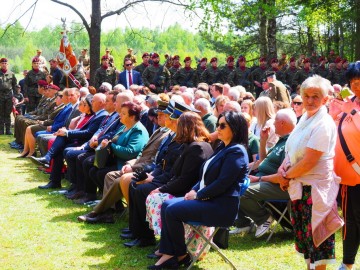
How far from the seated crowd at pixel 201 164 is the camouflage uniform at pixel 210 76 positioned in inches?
353

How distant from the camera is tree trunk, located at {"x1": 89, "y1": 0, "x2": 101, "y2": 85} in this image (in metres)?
15.6

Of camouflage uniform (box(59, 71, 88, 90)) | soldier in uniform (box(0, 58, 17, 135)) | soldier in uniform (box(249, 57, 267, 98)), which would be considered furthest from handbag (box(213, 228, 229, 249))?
soldier in uniform (box(249, 57, 267, 98))

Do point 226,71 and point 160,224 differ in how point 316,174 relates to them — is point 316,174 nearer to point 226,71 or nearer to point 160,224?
point 160,224

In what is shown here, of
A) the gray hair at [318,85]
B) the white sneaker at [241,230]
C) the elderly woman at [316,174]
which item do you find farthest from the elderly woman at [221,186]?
the white sneaker at [241,230]

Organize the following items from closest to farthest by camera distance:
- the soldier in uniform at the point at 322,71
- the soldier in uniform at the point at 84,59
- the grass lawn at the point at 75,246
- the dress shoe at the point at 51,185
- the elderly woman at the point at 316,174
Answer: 1. the elderly woman at the point at 316,174
2. the grass lawn at the point at 75,246
3. the dress shoe at the point at 51,185
4. the soldier in uniform at the point at 322,71
5. the soldier in uniform at the point at 84,59

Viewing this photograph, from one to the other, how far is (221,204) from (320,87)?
4.01ft

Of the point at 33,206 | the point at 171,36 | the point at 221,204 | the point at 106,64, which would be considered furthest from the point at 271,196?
the point at 171,36

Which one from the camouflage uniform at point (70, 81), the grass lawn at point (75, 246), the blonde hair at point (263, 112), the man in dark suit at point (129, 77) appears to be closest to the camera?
the grass lawn at point (75, 246)

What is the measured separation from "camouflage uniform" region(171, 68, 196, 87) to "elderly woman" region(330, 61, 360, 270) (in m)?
13.3

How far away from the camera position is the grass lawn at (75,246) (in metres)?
5.29

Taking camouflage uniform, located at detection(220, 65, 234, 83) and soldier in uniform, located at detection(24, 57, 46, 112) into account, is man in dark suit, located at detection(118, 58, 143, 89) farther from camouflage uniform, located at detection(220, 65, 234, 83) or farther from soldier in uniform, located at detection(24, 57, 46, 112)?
camouflage uniform, located at detection(220, 65, 234, 83)

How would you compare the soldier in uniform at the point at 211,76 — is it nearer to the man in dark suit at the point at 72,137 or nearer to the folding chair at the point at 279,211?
the man in dark suit at the point at 72,137

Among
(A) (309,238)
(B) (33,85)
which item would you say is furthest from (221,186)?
(B) (33,85)

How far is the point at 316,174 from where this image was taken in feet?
14.0
